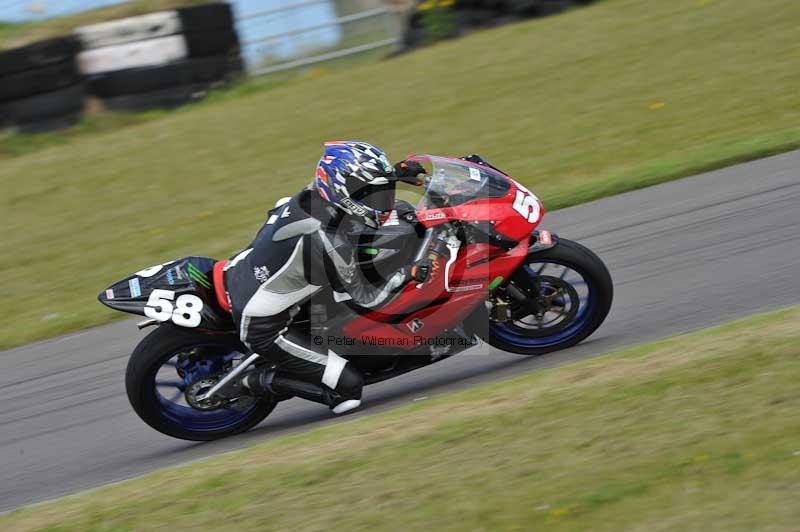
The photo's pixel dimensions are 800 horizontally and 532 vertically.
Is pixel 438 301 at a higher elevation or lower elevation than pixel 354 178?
lower

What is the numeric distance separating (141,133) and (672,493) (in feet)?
37.7

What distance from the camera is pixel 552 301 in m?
6.05

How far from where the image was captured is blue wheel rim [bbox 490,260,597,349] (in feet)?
19.6

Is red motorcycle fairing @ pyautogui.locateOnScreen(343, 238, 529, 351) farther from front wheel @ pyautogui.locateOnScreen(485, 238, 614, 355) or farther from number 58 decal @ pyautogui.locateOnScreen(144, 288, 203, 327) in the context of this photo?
number 58 decal @ pyautogui.locateOnScreen(144, 288, 203, 327)

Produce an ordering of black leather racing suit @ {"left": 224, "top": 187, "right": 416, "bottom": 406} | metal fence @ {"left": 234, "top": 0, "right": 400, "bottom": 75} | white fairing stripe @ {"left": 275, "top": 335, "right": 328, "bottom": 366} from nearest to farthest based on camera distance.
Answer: black leather racing suit @ {"left": 224, "top": 187, "right": 416, "bottom": 406}, white fairing stripe @ {"left": 275, "top": 335, "right": 328, "bottom": 366}, metal fence @ {"left": 234, "top": 0, "right": 400, "bottom": 75}

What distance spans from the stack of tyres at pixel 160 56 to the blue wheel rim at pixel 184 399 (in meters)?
8.92

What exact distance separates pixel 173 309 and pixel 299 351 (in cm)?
75

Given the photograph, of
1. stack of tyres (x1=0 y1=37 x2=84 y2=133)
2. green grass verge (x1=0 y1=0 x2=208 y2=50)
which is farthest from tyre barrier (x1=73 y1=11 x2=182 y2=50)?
green grass verge (x1=0 y1=0 x2=208 y2=50)

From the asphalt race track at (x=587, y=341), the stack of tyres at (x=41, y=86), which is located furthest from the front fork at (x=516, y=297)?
the stack of tyres at (x=41, y=86)

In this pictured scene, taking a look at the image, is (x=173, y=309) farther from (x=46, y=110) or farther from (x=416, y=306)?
(x=46, y=110)

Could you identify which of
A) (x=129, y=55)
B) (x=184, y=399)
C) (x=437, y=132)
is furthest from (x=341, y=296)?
(x=129, y=55)

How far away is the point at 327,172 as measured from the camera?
5422mm

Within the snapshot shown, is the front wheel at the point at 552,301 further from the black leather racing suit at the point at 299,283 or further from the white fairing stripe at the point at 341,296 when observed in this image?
the white fairing stripe at the point at 341,296

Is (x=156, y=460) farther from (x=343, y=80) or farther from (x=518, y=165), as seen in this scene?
(x=343, y=80)
